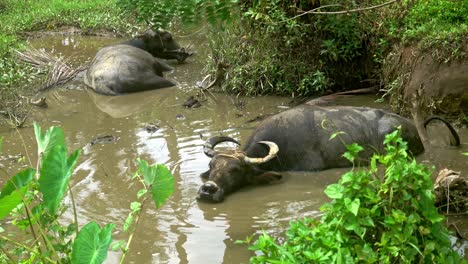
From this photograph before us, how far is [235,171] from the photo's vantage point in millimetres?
6008

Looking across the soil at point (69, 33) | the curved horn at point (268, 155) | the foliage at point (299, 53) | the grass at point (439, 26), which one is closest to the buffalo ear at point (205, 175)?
the curved horn at point (268, 155)

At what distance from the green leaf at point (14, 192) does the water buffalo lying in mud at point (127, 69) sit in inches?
255

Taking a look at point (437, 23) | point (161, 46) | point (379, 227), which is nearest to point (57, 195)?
point (379, 227)

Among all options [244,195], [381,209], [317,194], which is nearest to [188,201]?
[244,195]

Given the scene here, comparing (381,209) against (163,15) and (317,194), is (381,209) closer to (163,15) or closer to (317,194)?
(163,15)

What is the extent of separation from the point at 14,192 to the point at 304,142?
3987 millimetres

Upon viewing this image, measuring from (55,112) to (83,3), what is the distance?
7089mm

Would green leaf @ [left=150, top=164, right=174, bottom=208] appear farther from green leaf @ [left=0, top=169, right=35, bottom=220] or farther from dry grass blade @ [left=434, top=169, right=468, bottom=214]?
dry grass blade @ [left=434, top=169, right=468, bottom=214]

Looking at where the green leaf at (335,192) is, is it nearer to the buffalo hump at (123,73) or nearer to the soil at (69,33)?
the buffalo hump at (123,73)

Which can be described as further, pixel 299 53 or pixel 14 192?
pixel 299 53

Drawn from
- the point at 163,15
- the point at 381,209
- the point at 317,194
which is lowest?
the point at 317,194

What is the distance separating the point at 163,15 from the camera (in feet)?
14.2

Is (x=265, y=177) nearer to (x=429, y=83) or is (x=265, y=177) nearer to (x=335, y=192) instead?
(x=429, y=83)

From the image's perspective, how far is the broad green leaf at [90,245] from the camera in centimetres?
277
